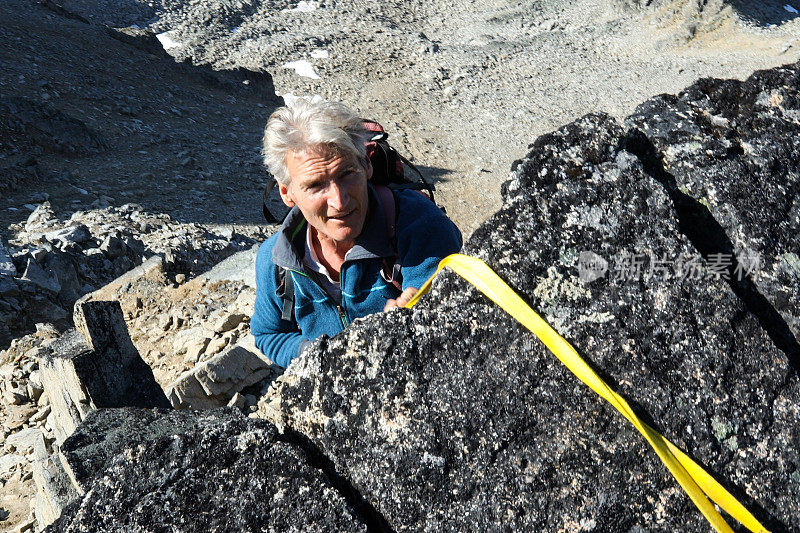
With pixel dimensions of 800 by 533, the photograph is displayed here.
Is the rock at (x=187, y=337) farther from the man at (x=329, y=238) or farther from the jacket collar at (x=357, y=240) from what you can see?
the jacket collar at (x=357, y=240)

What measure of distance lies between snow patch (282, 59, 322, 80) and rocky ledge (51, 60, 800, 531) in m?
16.8

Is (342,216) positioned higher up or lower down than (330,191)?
lower down

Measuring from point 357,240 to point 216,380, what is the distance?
173 centimetres

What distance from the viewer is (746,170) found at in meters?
1.84

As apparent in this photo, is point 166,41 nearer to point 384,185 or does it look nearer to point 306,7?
point 306,7

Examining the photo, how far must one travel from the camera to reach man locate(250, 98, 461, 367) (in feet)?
8.33

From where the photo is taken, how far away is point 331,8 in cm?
2100

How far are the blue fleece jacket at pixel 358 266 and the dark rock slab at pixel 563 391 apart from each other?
0.97 meters

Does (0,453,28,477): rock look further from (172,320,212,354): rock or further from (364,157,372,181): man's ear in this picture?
(364,157,372,181): man's ear

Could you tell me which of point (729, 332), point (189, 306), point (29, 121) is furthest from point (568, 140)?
point (29, 121)

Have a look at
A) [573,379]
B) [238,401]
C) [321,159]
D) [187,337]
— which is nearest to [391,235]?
[321,159]

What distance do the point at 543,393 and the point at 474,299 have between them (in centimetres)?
29

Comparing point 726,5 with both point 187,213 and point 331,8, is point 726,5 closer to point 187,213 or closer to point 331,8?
point 331,8

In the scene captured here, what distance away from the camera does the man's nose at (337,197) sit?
2535 mm
